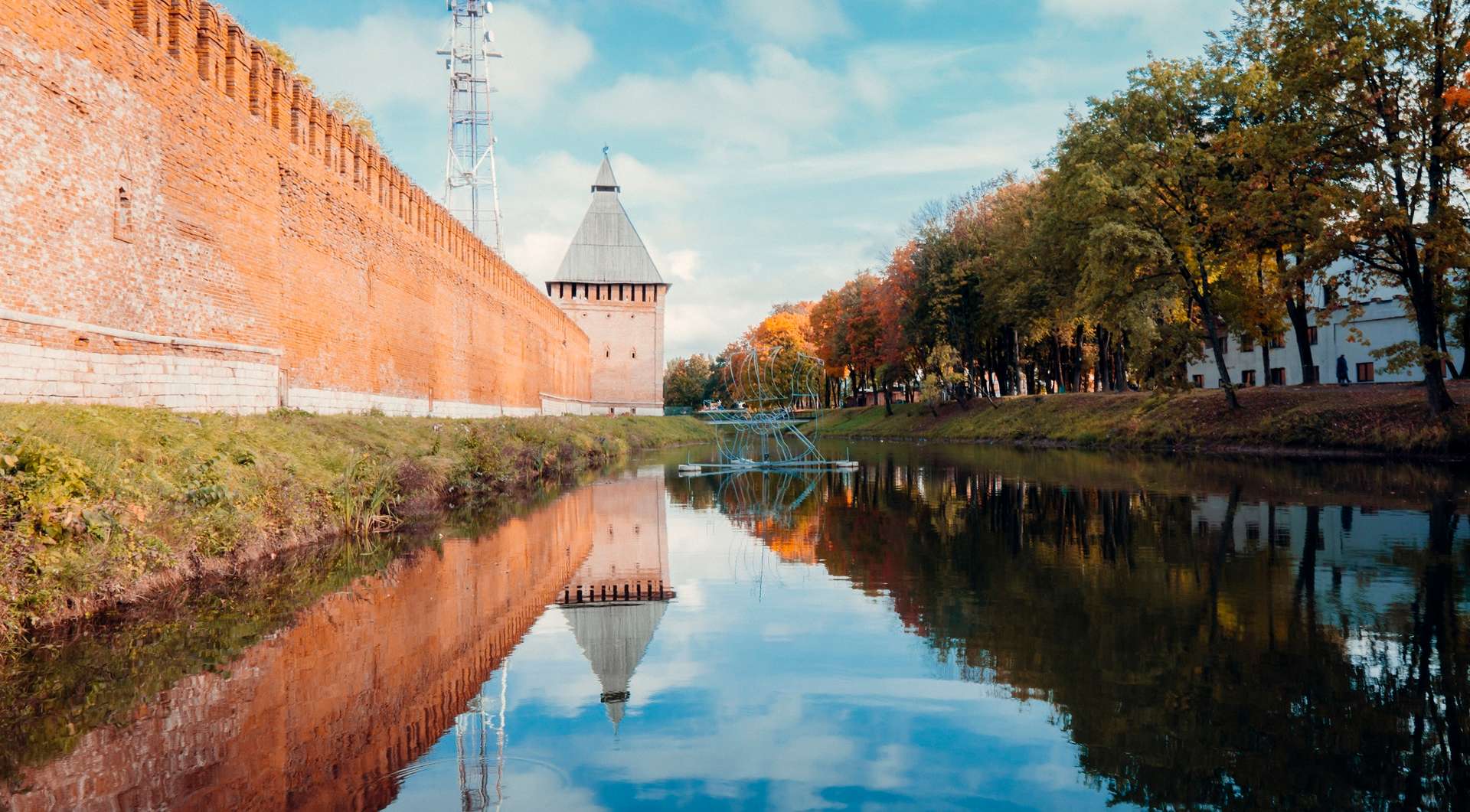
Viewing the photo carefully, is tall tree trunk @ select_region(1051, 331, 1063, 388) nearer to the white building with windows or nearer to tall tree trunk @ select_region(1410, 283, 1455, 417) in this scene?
the white building with windows

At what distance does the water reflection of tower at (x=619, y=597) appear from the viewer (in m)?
5.56

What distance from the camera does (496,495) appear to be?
1733 cm

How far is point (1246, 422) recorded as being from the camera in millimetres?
27469

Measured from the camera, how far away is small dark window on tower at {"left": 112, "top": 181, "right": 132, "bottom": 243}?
11.5 m

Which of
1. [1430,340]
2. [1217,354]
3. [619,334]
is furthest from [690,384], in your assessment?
[1430,340]

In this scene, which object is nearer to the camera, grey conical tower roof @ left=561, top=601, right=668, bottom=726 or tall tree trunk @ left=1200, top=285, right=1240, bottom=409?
grey conical tower roof @ left=561, top=601, right=668, bottom=726

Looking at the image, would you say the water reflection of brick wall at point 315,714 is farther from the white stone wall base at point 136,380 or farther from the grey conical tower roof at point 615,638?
the white stone wall base at point 136,380

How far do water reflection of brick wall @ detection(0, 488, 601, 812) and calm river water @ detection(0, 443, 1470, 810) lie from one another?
22 millimetres

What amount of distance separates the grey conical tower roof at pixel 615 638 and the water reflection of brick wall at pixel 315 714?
409mm

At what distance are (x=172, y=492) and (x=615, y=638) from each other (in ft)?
13.7

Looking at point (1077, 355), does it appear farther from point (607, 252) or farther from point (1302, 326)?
point (607, 252)

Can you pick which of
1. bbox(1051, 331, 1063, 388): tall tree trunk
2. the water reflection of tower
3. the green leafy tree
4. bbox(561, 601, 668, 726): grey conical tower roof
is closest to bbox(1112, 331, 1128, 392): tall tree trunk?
bbox(1051, 331, 1063, 388): tall tree trunk

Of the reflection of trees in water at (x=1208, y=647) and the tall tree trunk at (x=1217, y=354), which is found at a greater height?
the tall tree trunk at (x=1217, y=354)

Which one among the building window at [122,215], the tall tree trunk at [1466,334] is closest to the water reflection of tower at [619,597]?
the building window at [122,215]
